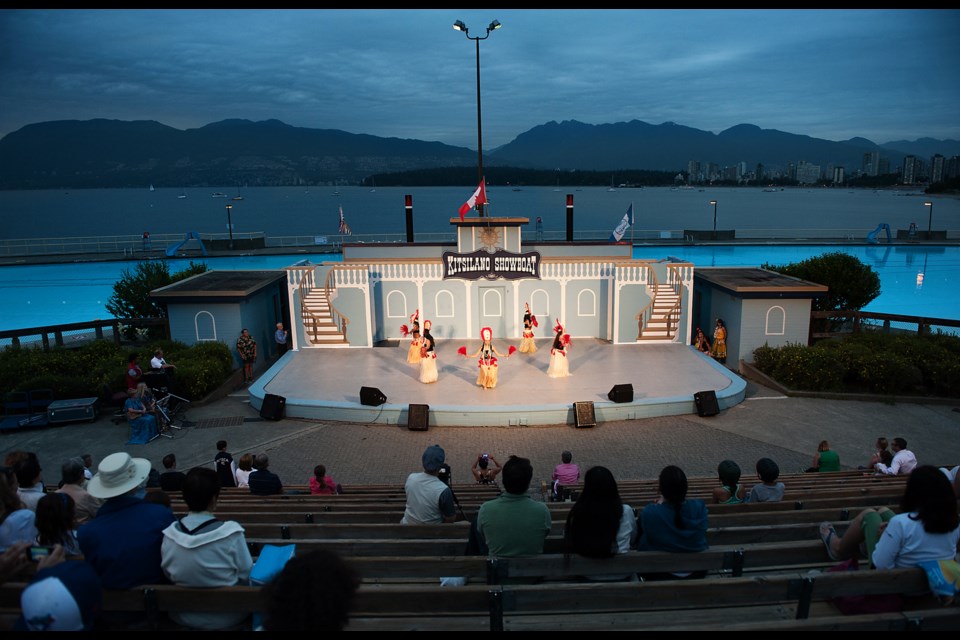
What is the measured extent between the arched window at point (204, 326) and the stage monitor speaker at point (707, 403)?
1570cm

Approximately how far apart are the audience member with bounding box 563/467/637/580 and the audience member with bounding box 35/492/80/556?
12.3 feet

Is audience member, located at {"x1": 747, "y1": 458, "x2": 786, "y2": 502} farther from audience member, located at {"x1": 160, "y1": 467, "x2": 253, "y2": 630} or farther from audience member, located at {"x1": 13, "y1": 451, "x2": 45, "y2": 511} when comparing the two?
audience member, located at {"x1": 13, "y1": 451, "x2": 45, "y2": 511}

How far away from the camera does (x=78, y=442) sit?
48.7 ft

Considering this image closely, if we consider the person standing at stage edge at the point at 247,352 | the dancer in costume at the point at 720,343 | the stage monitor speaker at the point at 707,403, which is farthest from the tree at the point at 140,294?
the dancer in costume at the point at 720,343

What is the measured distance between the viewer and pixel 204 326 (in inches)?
816

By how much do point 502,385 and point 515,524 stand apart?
13.0 metres

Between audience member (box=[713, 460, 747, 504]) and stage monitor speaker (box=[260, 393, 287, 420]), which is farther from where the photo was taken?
stage monitor speaker (box=[260, 393, 287, 420])

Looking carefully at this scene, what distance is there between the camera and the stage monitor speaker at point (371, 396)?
640 inches

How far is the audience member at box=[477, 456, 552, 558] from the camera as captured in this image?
4.99 m

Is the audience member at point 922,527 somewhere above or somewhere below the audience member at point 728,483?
above

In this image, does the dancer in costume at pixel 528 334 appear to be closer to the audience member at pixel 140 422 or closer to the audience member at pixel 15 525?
the audience member at pixel 140 422

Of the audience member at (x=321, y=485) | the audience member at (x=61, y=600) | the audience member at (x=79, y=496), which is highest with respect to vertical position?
the audience member at (x=61, y=600)

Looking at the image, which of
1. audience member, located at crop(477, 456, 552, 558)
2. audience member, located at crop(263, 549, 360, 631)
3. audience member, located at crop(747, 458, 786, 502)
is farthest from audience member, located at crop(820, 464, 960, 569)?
audience member, located at crop(263, 549, 360, 631)
